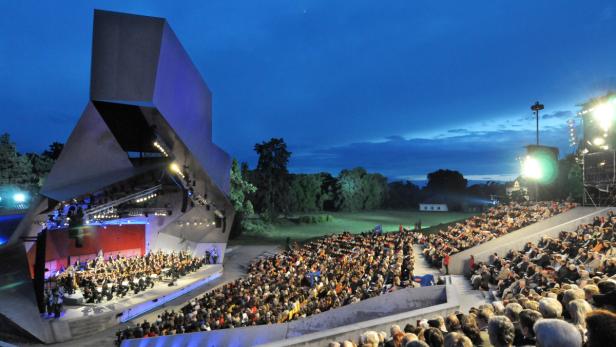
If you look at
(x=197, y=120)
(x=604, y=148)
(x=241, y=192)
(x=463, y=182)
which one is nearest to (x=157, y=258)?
(x=197, y=120)

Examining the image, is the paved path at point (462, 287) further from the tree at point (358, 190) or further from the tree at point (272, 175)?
the tree at point (358, 190)

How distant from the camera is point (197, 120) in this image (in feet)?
68.4

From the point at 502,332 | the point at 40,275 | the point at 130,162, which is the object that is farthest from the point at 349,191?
the point at 502,332

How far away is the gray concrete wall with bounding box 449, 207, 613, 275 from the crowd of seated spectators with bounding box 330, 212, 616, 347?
6.67 ft

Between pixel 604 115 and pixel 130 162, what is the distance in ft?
72.1

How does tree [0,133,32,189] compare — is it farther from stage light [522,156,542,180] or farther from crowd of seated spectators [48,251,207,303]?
stage light [522,156,542,180]

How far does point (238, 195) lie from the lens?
32.4 meters

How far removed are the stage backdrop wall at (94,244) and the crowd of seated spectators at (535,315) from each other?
16.1m

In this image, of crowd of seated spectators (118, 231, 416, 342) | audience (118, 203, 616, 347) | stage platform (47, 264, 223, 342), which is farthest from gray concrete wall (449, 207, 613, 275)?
stage platform (47, 264, 223, 342)

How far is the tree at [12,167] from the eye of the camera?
93.0 ft

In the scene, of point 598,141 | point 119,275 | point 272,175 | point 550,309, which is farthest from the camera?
point 272,175

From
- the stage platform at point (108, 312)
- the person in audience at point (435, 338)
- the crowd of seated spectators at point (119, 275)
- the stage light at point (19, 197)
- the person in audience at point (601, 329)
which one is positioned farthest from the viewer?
the stage light at point (19, 197)

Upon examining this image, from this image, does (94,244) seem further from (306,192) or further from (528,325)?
(306,192)

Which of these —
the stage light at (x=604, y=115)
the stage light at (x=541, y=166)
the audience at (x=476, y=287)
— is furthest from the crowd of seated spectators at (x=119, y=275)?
the stage light at (x=541, y=166)
